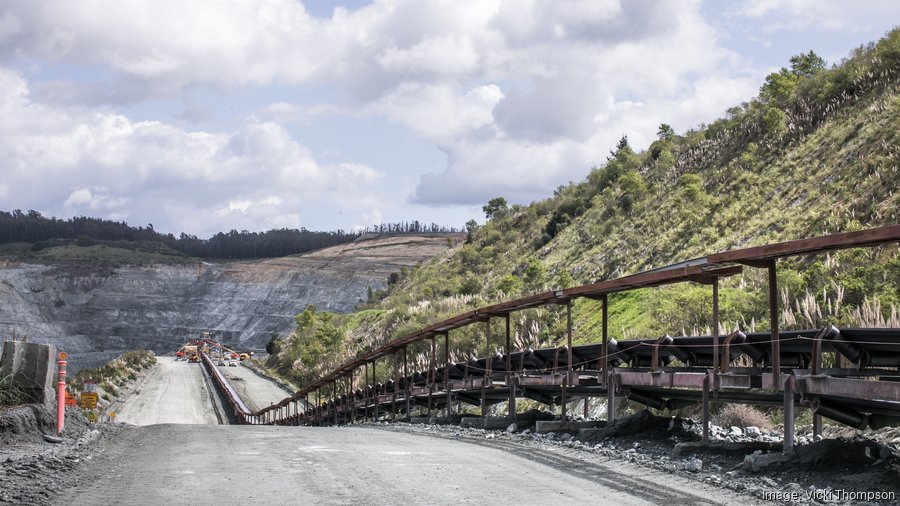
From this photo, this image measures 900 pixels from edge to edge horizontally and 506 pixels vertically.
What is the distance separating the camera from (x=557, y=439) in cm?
1747

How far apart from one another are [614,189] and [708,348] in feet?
178

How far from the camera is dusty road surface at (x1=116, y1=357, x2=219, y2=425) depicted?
55.5m

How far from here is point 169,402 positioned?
6512 cm

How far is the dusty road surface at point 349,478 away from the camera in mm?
9844

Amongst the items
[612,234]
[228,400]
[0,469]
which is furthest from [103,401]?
[0,469]

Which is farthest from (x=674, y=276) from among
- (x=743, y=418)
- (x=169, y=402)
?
(x=169, y=402)

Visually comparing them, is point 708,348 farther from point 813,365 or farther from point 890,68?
point 890,68

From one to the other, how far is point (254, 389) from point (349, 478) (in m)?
72.8

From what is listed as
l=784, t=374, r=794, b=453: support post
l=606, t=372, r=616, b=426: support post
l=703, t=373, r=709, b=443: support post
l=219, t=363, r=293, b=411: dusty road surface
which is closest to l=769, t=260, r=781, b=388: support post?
l=784, t=374, r=794, b=453: support post

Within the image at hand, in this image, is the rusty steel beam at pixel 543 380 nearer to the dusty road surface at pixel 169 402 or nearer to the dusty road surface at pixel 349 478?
the dusty road surface at pixel 349 478

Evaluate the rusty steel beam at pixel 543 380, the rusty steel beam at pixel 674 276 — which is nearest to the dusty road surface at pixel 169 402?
the rusty steel beam at pixel 543 380

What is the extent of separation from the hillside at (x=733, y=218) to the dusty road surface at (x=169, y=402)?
35.1ft

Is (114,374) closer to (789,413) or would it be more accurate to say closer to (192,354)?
(192,354)

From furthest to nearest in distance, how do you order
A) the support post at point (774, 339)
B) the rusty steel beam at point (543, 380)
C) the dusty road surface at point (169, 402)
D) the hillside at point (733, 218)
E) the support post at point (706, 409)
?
1. the dusty road surface at point (169, 402)
2. the hillside at point (733, 218)
3. the rusty steel beam at point (543, 380)
4. the support post at point (706, 409)
5. the support post at point (774, 339)
